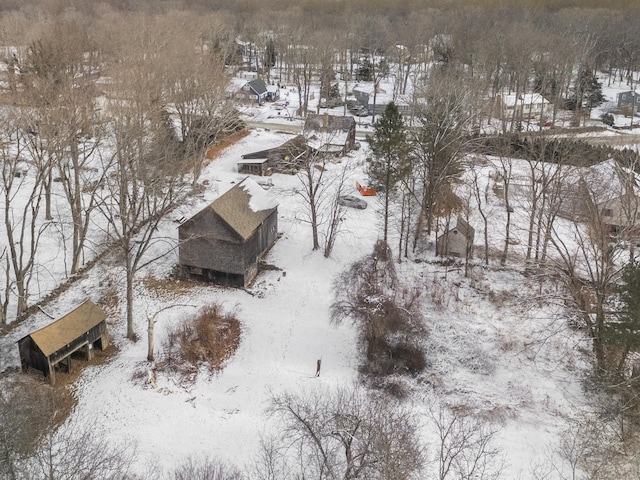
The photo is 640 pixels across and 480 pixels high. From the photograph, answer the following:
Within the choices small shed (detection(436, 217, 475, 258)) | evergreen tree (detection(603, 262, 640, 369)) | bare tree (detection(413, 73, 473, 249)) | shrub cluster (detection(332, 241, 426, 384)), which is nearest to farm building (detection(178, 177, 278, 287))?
shrub cluster (detection(332, 241, 426, 384))

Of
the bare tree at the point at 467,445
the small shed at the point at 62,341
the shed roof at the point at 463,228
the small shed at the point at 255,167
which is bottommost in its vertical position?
the bare tree at the point at 467,445

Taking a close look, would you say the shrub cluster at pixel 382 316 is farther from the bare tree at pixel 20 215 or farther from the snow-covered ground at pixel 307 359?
the bare tree at pixel 20 215

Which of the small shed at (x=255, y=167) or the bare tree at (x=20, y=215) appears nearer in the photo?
the bare tree at (x=20, y=215)

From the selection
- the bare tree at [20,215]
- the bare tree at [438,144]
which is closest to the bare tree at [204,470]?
the bare tree at [20,215]

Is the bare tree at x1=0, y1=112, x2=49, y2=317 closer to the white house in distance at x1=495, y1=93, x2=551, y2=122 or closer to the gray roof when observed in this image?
the gray roof

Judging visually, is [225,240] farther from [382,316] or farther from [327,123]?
[327,123]

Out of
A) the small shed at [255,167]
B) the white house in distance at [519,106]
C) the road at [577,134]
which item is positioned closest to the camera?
the small shed at [255,167]

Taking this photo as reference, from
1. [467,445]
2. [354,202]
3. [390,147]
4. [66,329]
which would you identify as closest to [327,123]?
[354,202]
